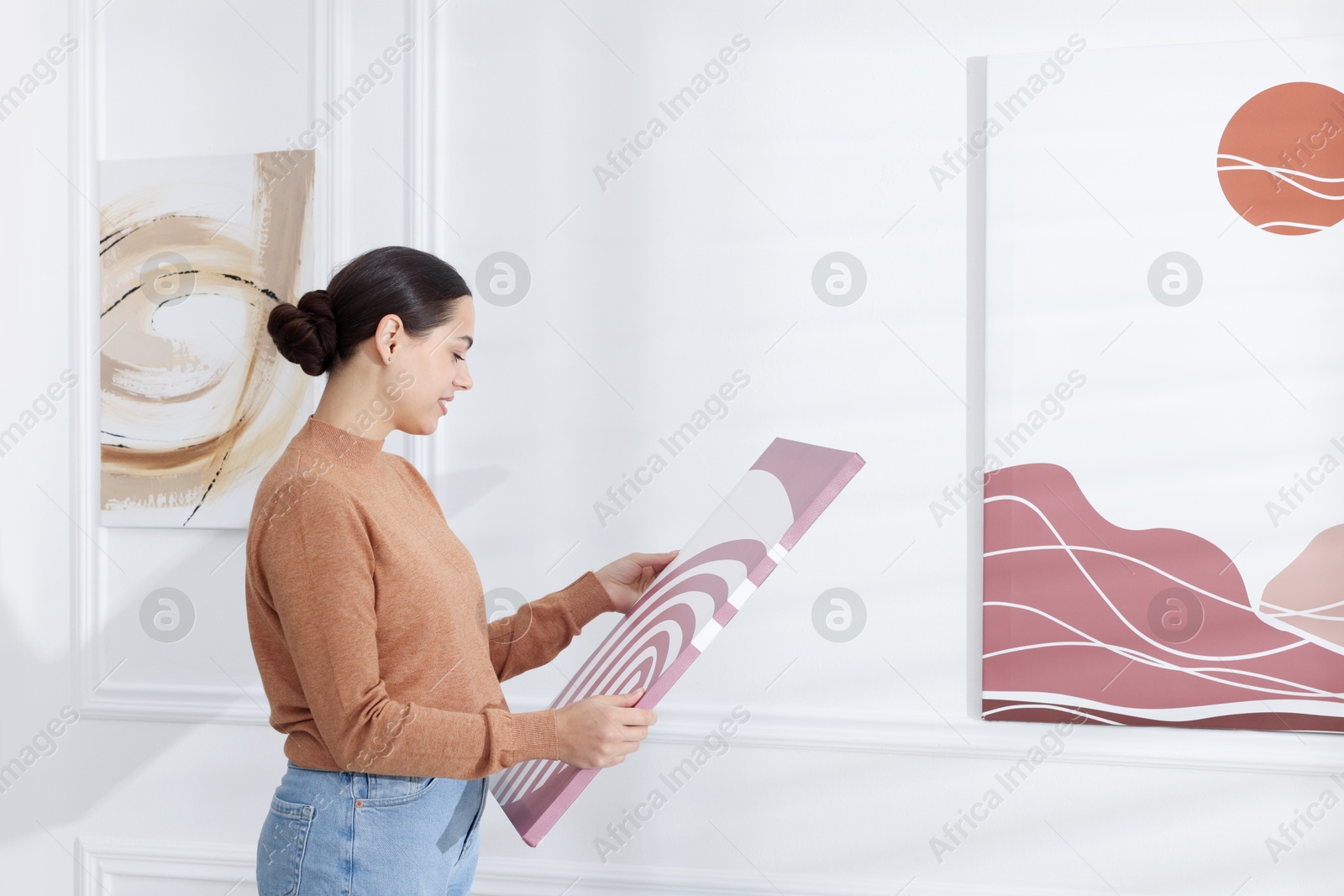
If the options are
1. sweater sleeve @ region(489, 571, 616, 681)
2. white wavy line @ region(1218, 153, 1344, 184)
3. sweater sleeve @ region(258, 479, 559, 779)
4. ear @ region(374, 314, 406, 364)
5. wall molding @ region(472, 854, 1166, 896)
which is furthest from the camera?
wall molding @ region(472, 854, 1166, 896)

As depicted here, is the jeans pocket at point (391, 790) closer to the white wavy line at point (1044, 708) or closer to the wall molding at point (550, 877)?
the wall molding at point (550, 877)

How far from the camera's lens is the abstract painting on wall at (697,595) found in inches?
39.0

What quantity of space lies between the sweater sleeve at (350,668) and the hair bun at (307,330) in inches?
6.7

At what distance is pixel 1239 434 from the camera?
1.56 meters

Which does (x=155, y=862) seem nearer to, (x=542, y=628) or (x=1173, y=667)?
(x=542, y=628)

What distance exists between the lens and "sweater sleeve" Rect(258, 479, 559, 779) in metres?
0.96

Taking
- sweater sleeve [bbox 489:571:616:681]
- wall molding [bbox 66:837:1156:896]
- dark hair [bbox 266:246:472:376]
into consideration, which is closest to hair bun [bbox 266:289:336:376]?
dark hair [bbox 266:246:472:376]

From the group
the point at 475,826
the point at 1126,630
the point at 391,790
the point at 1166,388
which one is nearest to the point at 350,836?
the point at 391,790

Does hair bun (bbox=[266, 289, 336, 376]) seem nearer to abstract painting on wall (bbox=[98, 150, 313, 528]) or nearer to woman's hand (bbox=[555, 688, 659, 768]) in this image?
woman's hand (bbox=[555, 688, 659, 768])

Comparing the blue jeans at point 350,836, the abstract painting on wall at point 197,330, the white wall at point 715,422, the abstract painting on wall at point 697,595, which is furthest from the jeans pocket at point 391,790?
the abstract painting on wall at point 197,330

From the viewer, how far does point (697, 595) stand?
3.46 ft

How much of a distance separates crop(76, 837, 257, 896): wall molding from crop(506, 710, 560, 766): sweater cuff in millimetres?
1107

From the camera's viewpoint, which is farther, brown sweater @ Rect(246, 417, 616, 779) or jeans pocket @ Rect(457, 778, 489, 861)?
jeans pocket @ Rect(457, 778, 489, 861)

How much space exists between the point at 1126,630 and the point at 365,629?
1.25m
